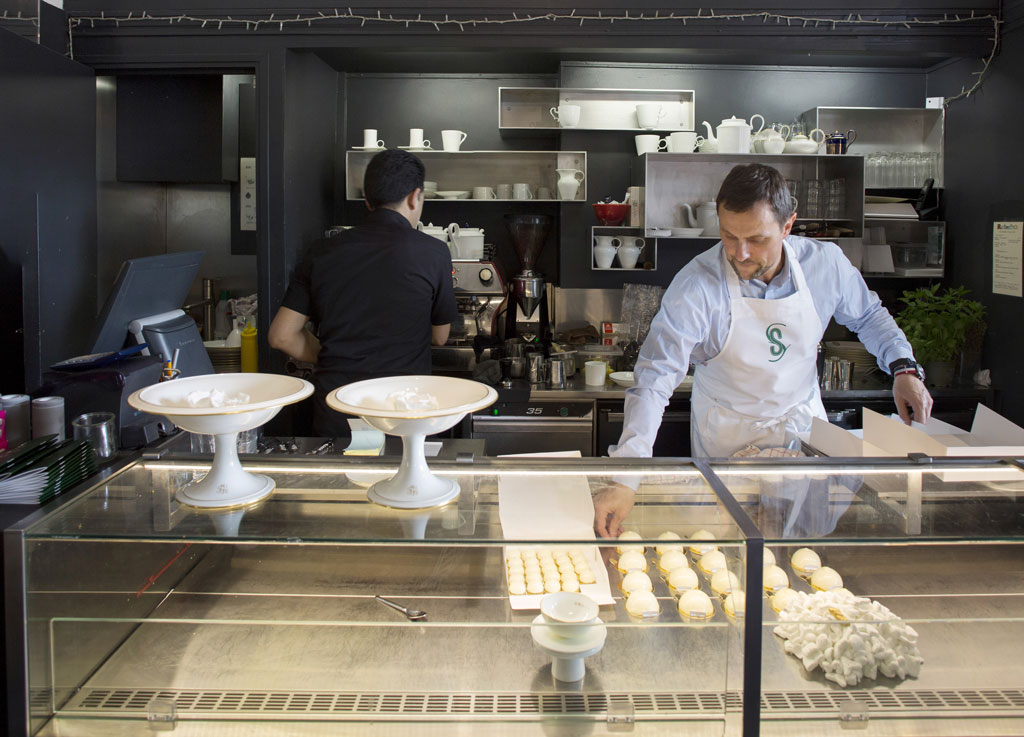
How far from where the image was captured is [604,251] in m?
4.60

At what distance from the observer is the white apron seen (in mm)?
2775

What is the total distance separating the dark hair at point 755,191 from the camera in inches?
96.0

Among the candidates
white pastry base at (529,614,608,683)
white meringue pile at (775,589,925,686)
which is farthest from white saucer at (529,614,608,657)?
white meringue pile at (775,589,925,686)

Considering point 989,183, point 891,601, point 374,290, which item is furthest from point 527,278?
point 891,601

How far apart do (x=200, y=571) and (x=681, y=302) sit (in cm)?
160

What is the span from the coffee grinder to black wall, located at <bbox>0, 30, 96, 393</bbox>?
2.09 meters

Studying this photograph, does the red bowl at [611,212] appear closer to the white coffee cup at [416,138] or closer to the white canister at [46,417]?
the white coffee cup at [416,138]

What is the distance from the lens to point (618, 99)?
4777mm

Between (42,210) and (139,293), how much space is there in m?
1.14

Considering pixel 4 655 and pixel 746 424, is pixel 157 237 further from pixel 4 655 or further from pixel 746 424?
pixel 4 655

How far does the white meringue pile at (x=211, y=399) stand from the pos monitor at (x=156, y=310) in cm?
141

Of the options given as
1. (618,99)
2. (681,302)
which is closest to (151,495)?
(681,302)

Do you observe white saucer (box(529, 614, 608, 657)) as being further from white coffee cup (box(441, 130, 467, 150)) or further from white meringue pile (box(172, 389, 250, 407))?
white coffee cup (box(441, 130, 467, 150))

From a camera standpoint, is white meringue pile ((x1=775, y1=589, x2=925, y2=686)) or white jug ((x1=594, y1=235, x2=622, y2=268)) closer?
white meringue pile ((x1=775, y1=589, x2=925, y2=686))
